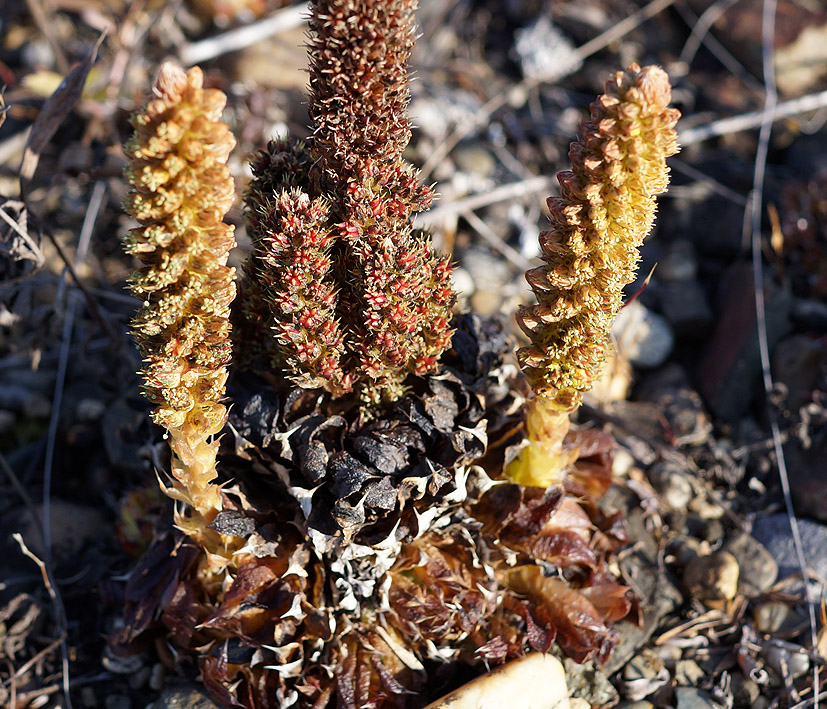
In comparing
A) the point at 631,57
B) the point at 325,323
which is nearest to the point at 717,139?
the point at 631,57

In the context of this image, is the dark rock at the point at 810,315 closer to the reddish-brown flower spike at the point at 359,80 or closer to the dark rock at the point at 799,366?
the dark rock at the point at 799,366

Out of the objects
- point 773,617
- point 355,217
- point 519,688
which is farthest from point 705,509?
point 355,217

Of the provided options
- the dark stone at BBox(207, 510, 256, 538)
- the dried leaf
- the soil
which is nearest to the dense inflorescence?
the dark stone at BBox(207, 510, 256, 538)

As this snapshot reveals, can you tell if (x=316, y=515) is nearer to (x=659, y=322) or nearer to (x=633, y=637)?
(x=633, y=637)

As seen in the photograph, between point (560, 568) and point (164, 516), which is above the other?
point (164, 516)

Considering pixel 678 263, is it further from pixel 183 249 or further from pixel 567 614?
pixel 183 249

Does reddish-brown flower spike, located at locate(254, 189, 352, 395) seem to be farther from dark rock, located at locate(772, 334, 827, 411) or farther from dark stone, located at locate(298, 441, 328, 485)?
dark rock, located at locate(772, 334, 827, 411)

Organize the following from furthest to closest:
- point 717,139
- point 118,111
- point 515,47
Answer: point 515,47, point 717,139, point 118,111
